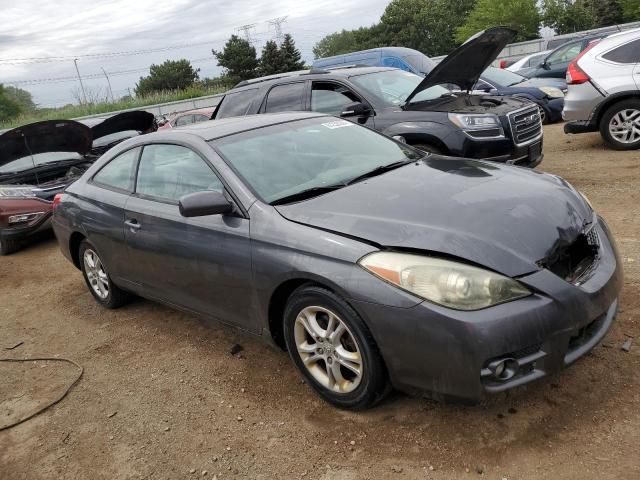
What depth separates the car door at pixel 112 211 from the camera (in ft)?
14.4

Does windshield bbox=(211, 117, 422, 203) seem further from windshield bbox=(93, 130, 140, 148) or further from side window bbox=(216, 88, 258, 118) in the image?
windshield bbox=(93, 130, 140, 148)

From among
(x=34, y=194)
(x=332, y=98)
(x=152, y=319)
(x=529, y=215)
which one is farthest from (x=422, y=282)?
(x=34, y=194)

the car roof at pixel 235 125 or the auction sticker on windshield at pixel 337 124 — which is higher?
the car roof at pixel 235 125

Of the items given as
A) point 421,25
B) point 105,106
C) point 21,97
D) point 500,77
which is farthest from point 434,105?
point 21,97

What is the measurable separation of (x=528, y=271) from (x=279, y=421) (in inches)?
60.0

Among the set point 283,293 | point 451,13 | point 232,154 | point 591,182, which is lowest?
point 591,182

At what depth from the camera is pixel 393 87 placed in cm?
754

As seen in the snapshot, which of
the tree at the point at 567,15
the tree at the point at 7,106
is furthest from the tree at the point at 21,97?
the tree at the point at 567,15

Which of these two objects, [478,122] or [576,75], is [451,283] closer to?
[478,122]

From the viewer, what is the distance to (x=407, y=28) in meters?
74.8

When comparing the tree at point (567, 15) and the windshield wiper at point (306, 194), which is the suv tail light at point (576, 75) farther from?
the tree at point (567, 15)

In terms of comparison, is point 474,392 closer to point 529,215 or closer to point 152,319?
point 529,215

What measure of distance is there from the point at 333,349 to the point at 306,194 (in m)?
0.94

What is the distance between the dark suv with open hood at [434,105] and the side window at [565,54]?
803cm
